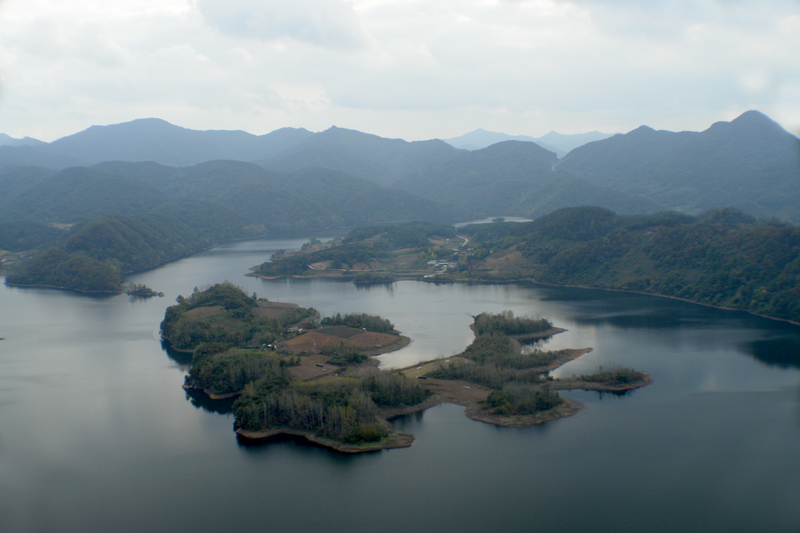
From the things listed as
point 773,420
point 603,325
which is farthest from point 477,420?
point 603,325

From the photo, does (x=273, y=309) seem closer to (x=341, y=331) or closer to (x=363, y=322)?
(x=363, y=322)

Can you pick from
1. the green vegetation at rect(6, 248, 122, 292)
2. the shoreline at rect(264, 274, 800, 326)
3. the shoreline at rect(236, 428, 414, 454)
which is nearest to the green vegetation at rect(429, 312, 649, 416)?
the shoreline at rect(236, 428, 414, 454)

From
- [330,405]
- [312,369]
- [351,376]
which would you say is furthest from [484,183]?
[330,405]

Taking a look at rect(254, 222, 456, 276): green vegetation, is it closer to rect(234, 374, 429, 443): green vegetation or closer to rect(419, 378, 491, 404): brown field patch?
rect(419, 378, 491, 404): brown field patch

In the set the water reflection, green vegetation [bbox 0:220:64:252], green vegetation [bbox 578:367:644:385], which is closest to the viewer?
green vegetation [bbox 578:367:644:385]

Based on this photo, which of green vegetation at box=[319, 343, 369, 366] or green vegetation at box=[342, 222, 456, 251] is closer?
green vegetation at box=[319, 343, 369, 366]
